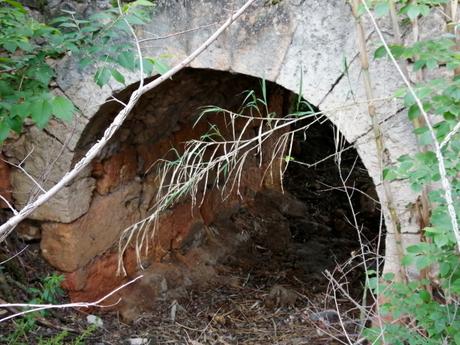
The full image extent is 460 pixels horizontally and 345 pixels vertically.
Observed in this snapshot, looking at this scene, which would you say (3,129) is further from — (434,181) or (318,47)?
(434,181)

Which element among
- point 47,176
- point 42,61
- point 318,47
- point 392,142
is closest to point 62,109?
point 42,61

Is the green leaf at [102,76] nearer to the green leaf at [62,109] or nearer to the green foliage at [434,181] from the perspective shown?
the green leaf at [62,109]

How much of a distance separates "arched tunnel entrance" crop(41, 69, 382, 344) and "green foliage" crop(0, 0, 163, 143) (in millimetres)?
534

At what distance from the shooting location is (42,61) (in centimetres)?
277

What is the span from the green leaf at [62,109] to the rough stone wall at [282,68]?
632mm

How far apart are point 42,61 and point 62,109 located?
46 centimetres

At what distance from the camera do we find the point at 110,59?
8.51 ft

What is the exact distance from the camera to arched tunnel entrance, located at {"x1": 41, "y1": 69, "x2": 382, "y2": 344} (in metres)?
3.59

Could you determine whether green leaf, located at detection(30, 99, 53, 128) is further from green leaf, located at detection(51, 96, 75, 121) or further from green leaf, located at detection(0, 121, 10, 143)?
green leaf, located at detection(0, 121, 10, 143)

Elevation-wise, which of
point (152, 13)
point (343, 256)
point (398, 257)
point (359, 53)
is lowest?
point (343, 256)

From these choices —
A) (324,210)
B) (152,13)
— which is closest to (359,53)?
(152,13)

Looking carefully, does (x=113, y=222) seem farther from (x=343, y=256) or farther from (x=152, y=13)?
(x=343, y=256)

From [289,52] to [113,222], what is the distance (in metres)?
1.63

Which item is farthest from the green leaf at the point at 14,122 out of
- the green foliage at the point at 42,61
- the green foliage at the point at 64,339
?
the green foliage at the point at 64,339
